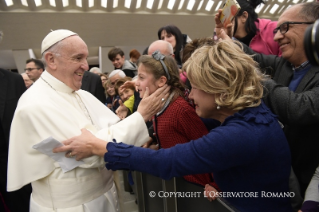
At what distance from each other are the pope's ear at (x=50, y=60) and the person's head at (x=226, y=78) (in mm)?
974

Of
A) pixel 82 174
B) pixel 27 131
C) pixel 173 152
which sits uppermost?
pixel 173 152

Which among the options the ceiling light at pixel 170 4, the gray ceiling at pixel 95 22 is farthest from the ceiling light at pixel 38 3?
the ceiling light at pixel 170 4

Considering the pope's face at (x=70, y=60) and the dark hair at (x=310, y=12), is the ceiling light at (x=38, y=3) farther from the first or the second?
the dark hair at (x=310, y=12)

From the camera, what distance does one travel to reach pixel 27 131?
4.69ft

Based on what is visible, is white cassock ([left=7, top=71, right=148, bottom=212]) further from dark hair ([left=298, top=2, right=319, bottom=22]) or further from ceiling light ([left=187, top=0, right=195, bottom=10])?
ceiling light ([left=187, top=0, right=195, bottom=10])

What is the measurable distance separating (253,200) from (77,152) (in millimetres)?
967

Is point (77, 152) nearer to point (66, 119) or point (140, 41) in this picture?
point (66, 119)

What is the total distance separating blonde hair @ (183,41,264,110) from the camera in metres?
1.11

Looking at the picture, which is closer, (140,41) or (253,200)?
(253,200)

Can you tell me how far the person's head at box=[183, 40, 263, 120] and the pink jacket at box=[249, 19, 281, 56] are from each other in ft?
4.01

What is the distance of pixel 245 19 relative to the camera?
89.9 inches

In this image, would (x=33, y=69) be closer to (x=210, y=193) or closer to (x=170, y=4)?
(x=210, y=193)

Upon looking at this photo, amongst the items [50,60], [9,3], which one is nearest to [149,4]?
[9,3]

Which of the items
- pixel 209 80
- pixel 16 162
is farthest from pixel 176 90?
pixel 16 162
